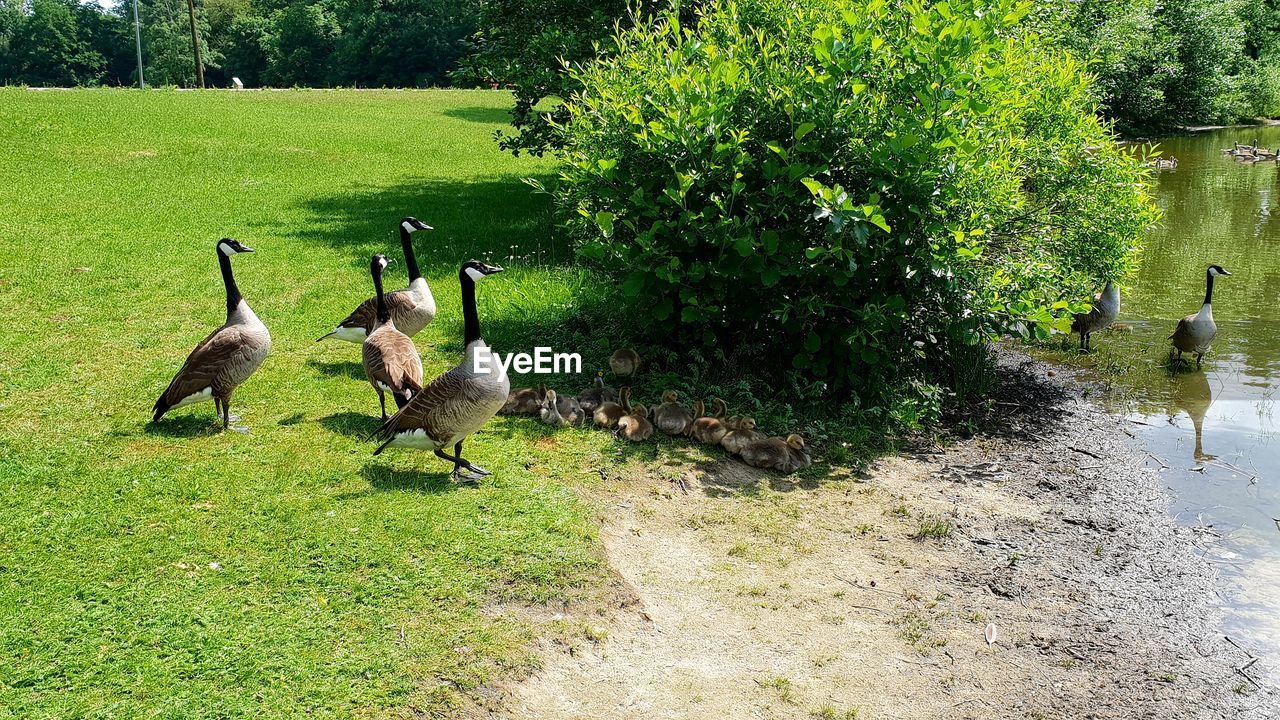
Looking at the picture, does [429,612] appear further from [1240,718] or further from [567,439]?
[1240,718]

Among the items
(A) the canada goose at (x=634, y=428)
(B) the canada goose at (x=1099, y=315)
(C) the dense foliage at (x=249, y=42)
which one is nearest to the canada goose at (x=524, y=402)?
(A) the canada goose at (x=634, y=428)

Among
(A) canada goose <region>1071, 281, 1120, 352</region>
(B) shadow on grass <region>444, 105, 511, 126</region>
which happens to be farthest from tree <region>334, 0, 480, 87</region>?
(A) canada goose <region>1071, 281, 1120, 352</region>

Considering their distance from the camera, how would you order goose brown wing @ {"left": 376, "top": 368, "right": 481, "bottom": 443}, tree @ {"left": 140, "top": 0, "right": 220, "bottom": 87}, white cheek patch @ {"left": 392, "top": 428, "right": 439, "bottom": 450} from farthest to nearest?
tree @ {"left": 140, "top": 0, "right": 220, "bottom": 87} → white cheek patch @ {"left": 392, "top": 428, "right": 439, "bottom": 450} → goose brown wing @ {"left": 376, "top": 368, "right": 481, "bottom": 443}

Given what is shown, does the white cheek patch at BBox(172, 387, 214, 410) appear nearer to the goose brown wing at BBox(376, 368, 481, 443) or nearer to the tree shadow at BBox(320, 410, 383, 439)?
the tree shadow at BBox(320, 410, 383, 439)

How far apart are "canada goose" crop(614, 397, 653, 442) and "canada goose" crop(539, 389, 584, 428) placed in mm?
451

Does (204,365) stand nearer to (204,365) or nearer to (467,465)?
(204,365)

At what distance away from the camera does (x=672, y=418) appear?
9227 millimetres

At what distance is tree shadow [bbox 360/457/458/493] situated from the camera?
7598mm

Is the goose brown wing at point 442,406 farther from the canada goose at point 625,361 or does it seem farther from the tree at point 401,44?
the tree at point 401,44

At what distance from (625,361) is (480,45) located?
36.2 ft

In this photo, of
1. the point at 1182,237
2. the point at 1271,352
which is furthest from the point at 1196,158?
the point at 1271,352

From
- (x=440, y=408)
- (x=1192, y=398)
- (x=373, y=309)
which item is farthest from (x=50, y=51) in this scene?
(x=1192, y=398)

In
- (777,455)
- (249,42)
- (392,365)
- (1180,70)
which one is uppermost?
(249,42)

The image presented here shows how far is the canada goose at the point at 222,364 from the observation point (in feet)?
26.5
